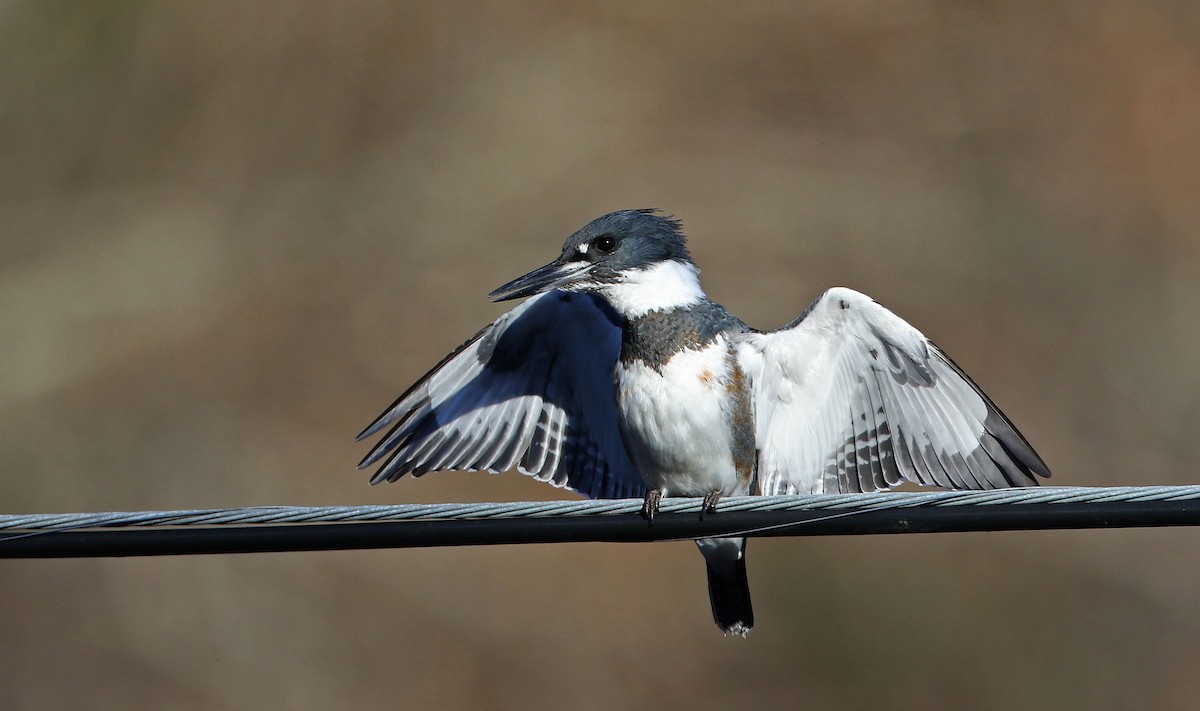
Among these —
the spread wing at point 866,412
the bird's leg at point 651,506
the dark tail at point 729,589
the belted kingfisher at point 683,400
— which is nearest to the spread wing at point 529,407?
the belted kingfisher at point 683,400

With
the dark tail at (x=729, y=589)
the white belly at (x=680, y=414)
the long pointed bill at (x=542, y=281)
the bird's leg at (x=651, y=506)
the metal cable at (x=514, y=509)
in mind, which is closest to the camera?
the metal cable at (x=514, y=509)

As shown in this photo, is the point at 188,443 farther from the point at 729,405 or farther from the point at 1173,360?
the point at 1173,360

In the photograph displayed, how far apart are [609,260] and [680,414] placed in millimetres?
538

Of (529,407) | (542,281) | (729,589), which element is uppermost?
(542,281)

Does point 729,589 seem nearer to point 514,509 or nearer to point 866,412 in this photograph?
point 866,412

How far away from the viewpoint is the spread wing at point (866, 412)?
10.6ft

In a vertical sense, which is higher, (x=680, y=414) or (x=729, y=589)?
(x=680, y=414)

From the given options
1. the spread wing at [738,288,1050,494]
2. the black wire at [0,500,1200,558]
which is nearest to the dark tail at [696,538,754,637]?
the spread wing at [738,288,1050,494]

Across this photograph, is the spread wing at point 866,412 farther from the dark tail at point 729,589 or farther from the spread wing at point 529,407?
the spread wing at point 529,407

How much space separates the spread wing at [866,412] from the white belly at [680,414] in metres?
0.19

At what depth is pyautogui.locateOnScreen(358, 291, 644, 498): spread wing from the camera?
12.0 feet

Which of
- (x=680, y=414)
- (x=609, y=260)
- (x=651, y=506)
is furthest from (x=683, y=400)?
(x=651, y=506)

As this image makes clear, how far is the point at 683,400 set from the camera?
3.18 metres

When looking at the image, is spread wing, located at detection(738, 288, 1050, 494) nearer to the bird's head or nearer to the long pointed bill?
the bird's head
